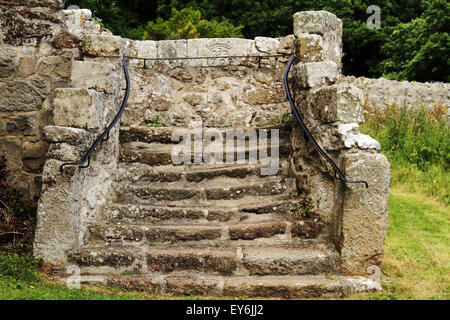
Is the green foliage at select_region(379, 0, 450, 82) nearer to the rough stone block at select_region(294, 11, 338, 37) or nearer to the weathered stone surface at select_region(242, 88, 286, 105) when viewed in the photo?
the weathered stone surface at select_region(242, 88, 286, 105)

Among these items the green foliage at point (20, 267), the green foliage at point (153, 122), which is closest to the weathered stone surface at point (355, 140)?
the green foliage at point (153, 122)

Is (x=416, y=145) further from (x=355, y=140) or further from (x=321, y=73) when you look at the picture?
(x=355, y=140)

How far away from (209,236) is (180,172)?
40.2 inches

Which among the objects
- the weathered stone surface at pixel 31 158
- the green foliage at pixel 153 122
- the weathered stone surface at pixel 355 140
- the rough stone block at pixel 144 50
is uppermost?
the rough stone block at pixel 144 50

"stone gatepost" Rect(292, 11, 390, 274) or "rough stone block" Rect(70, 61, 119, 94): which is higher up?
"rough stone block" Rect(70, 61, 119, 94)

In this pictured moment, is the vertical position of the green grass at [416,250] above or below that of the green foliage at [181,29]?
below

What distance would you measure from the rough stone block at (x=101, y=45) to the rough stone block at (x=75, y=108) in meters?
0.66

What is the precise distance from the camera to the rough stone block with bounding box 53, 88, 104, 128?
13.0 ft

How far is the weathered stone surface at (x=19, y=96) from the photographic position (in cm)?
442

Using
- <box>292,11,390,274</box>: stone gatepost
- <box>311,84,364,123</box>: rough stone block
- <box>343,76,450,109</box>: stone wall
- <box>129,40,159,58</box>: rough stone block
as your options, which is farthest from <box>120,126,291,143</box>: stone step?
<box>343,76,450,109</box>: stone wall

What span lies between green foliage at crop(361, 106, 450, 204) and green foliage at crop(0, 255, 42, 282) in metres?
4.40

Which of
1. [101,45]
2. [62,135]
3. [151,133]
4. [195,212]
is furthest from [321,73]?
[62,135]

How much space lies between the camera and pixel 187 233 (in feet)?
13.1

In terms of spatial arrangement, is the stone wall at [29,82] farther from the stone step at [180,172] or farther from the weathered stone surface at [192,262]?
the weathered stone surface at [192,262]
